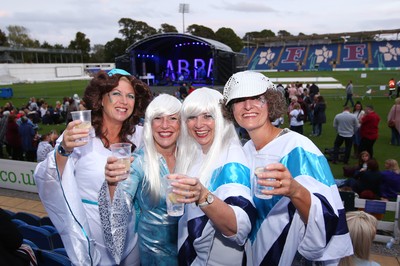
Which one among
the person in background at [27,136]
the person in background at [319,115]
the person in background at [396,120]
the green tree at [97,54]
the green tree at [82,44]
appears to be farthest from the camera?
the green tree at [97,54]

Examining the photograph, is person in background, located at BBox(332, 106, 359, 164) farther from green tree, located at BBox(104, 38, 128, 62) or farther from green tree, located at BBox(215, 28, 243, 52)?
green tree, located at BBox(215, 28, 243, 52)

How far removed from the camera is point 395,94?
20.2 m

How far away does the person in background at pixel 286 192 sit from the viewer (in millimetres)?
1566

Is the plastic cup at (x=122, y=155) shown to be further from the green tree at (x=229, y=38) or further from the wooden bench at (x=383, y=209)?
the green tree at (x=229, y=38)

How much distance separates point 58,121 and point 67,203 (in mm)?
15273

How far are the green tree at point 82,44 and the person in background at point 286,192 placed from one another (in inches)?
3187

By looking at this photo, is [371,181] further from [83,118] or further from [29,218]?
[29,218]

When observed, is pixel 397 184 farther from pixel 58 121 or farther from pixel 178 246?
pixel 58 121

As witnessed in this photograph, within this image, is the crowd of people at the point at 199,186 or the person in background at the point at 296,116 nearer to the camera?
the crowd of people at the point at 199,186

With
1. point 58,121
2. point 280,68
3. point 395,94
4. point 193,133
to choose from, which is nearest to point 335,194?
point 193,133

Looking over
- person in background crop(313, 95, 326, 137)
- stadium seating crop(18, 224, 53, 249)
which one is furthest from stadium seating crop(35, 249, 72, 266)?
person in background crop(313, 95, 326, 137)

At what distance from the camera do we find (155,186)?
206 centimetres

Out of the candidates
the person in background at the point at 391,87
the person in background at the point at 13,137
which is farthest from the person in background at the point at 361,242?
the person in background at the point at 391,87

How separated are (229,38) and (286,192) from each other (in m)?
70.2
